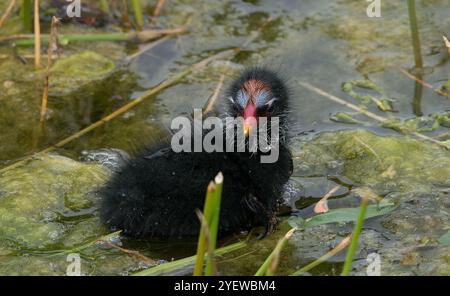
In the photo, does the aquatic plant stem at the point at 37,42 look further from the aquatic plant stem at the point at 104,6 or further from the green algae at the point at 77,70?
the aquatic plant stem at the point at 104,6

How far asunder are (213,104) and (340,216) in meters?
1.69

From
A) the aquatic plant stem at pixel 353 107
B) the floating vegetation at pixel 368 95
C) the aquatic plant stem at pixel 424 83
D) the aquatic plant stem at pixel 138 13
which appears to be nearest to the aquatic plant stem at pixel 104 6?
the aquatic plant stem at pixel 138 13

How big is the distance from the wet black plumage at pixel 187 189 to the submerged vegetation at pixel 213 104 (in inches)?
3.8

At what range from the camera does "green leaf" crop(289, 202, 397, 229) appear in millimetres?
3348

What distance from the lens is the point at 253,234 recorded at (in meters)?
3.66

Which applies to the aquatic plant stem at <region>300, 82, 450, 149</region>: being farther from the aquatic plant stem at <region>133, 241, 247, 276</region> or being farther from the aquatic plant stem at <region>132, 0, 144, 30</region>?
the aquatic plant stem at <region>133, 241, 247, 276</region>

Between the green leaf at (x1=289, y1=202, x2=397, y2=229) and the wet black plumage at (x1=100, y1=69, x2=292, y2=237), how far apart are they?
15cm

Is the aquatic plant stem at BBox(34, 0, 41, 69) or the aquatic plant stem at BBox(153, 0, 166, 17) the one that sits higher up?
the aquatic plant stem at BBox(153, 0, 166, 17)

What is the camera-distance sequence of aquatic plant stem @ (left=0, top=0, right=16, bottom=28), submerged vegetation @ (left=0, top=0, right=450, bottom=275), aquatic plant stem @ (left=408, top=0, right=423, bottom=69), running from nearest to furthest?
submerged vegetation @ (left=0, top=0, right=450, bottom=275) → aquatic plant stem @ (left=408, top=0, right=423, bottom=69) → aquatic plant stem @ (left=0, top=0, right=16, bottom=28)

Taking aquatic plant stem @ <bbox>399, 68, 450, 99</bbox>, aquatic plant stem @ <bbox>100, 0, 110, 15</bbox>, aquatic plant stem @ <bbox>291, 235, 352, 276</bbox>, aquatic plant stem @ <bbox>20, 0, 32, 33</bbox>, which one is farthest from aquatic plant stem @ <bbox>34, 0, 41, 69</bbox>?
aquatic plant stem @ <bbox>291, 235, 352, 276</bbox>

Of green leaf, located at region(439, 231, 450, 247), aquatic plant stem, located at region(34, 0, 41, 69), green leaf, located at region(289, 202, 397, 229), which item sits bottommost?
green leaf, located at region(439, 231, 450, 247)

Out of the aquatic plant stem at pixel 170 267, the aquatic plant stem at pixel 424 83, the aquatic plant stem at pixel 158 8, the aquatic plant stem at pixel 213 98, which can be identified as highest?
the aquatic plant stem at pixel 158 8

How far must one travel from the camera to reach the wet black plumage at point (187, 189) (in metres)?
3.50

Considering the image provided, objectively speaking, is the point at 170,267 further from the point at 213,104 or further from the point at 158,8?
the point at 158,8
